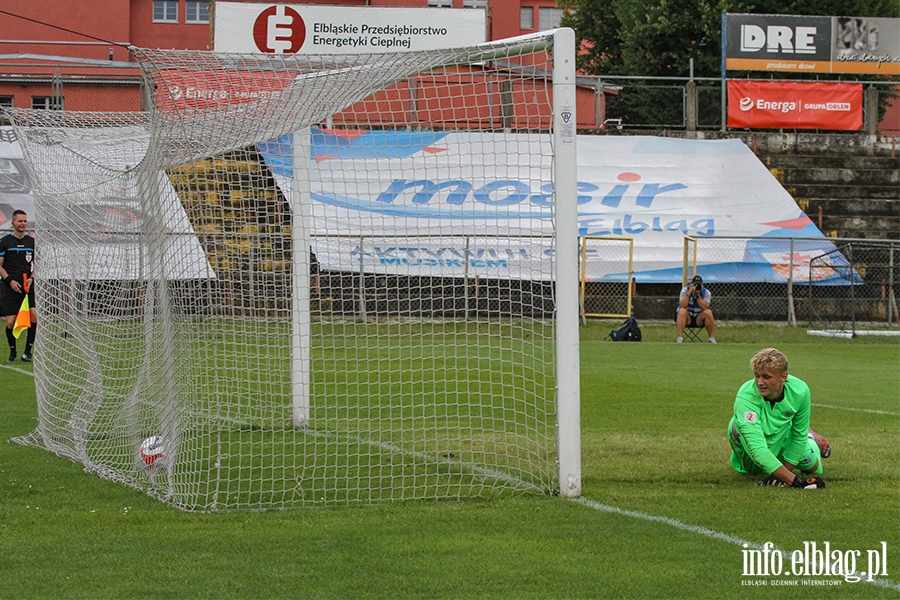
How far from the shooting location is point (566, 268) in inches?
234

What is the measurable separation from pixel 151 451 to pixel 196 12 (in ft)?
146

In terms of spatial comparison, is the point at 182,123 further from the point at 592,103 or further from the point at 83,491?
the point at 592,103

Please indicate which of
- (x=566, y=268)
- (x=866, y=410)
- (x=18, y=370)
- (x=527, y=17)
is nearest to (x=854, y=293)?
(x=866, y=410)

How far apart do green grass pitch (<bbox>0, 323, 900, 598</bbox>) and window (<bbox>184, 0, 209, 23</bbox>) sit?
42.7 m

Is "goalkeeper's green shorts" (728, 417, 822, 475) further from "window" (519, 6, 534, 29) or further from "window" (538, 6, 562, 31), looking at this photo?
"window" (538, 6, 562, 31)

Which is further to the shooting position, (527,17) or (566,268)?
(527,17)

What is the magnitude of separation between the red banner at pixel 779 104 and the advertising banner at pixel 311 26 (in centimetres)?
865

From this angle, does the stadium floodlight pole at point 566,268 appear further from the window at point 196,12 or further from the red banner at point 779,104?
the window at point 196,12

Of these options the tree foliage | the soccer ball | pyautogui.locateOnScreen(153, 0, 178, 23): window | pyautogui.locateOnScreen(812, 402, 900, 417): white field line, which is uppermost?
pyautogui.locateOnScreen(153, 0, 178, 23): window

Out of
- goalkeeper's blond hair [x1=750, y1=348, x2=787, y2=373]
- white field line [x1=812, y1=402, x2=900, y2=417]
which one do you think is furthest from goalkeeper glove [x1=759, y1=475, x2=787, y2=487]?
white field line [x1=812, y1=402, x2=900, y2=417]

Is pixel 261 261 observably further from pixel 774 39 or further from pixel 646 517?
pixel 774 39

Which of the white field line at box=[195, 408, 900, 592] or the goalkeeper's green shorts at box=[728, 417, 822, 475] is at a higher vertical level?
the goalkeeper's green shorts at box=[728, 417, 822, 475]

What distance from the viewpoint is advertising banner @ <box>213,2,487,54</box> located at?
2556cm

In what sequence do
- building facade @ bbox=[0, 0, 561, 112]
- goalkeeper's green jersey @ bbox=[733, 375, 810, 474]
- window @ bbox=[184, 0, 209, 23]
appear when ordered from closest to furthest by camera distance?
goalkeeper's green jersey @ bbox=[733, 375, 810, 474], building facade @ bbox=[0, 0, 561, 112], window @ bbox=[184, 0, 209, 23]
